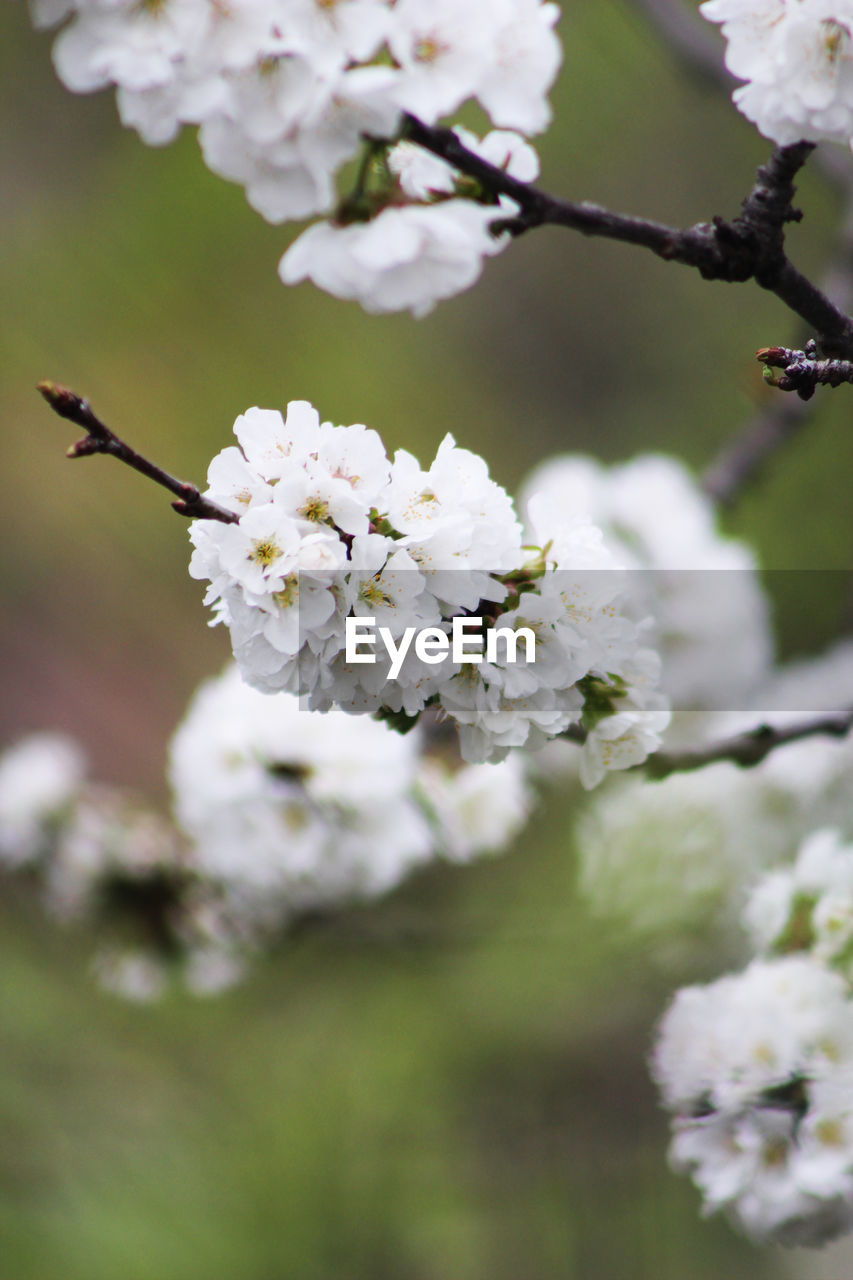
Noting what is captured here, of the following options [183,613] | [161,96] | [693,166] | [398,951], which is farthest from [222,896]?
[693,166]

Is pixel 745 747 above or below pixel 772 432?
below

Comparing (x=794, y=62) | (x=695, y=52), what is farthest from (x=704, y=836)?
(x=695, y=52)

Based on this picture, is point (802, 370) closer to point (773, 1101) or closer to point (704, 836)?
point (773, 1101)

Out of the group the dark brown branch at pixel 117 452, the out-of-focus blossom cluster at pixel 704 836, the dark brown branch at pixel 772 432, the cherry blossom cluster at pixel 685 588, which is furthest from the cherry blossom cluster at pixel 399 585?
the dark brown branch at pixel 772 432

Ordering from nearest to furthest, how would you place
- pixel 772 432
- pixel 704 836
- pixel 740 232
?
pixel 740 232, pixel 704 836, pixel 772 432

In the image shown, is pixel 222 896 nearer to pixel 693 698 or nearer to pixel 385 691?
pixel 693 698
